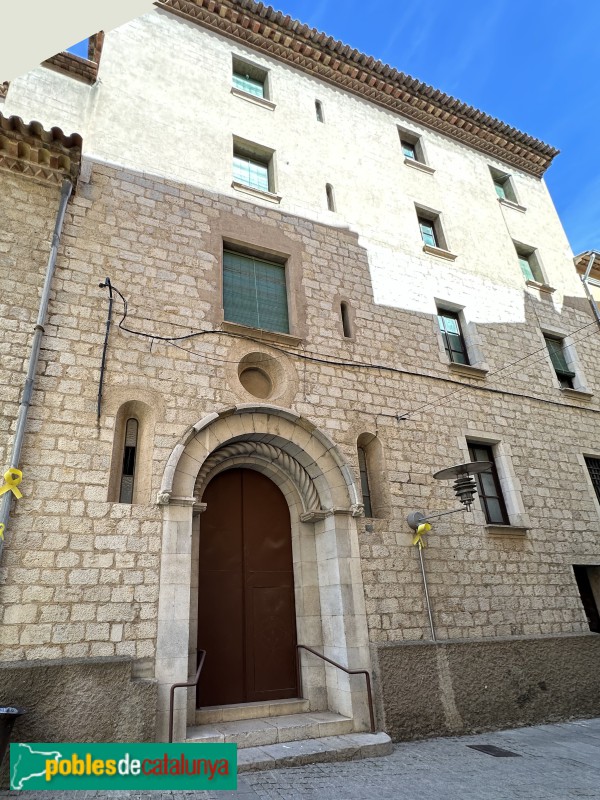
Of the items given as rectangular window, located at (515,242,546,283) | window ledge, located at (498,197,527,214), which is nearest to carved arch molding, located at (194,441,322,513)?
rectangular window, located at (515,242,546,283)

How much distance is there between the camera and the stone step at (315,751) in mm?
5090

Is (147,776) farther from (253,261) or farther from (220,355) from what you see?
(253,261)

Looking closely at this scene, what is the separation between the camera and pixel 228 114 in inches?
383

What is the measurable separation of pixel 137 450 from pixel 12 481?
1542mm

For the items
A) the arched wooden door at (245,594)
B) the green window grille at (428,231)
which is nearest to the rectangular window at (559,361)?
the green window grille at (428,231)

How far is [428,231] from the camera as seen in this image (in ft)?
38.1

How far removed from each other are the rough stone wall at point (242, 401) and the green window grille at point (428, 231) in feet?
7.82

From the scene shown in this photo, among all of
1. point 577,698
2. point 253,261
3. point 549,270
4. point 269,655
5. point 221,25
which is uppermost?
point 221,25

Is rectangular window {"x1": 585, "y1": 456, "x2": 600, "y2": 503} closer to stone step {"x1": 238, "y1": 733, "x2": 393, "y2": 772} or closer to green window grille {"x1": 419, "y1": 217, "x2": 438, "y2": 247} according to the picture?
green window grille {"x1": 419, "y1": 217, "x2": 438, "y2": 247}

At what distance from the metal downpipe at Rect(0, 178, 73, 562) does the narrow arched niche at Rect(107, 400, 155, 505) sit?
1032 millimetres

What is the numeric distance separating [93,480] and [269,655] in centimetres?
346

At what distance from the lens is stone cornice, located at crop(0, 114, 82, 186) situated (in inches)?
275

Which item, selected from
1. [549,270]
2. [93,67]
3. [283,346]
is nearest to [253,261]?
[283,346]

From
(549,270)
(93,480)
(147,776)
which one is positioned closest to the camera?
(147,776)
